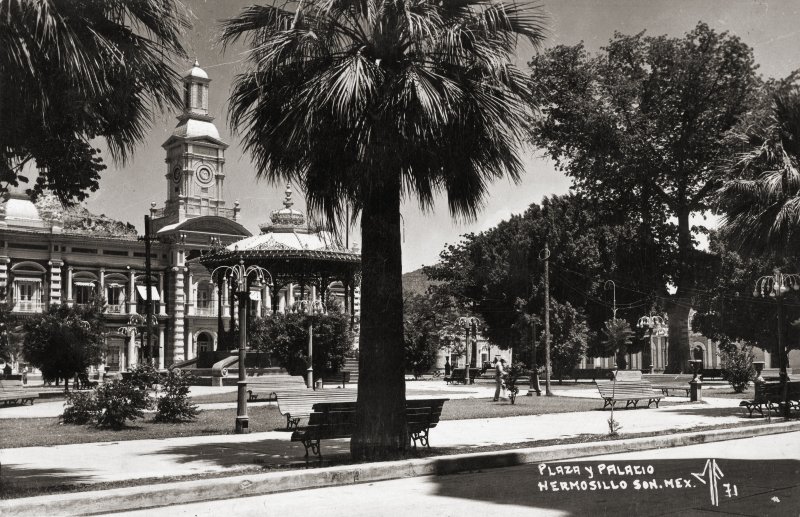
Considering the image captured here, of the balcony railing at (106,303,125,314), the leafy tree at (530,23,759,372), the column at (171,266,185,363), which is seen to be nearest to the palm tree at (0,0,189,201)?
the leafy tree at (530,23,759,372)

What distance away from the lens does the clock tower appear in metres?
63.8

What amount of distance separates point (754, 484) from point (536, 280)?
41894 mm

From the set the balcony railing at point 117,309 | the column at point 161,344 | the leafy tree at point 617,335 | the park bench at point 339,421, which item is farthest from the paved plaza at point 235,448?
the balcony railing at point 117,309

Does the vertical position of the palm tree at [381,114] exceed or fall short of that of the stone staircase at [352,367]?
it exceeds it

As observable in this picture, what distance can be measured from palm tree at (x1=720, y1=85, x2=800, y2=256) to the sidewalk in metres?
4.02

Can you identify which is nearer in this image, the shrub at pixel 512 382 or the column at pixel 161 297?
the shrub at pixel 512 382

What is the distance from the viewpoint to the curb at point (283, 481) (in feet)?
25.8

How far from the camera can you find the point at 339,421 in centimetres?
1170

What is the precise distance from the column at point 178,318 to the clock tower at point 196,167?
4415 millimetres

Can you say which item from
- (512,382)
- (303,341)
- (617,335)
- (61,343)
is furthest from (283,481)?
(617,335)

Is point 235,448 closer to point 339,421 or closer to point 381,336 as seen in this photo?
point 339,421

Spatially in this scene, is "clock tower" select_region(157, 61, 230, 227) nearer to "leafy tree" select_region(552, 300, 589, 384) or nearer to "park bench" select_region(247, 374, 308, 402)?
"leafy tree" select_region(552, 300, 589, 384)

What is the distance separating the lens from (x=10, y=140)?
832 centimetres

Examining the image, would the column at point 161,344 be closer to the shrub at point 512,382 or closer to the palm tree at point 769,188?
the shrub at point 512,382
